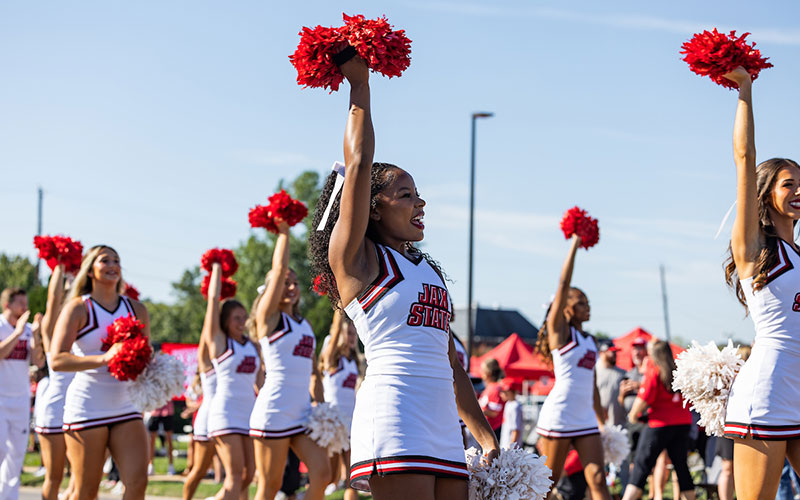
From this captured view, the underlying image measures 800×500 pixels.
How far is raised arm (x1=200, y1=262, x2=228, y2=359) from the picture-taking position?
7902 mm

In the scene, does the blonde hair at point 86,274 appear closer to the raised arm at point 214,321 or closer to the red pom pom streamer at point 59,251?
the raised arm at point 214,321

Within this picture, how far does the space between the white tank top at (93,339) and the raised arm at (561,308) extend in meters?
3.39

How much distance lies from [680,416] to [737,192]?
4.84m

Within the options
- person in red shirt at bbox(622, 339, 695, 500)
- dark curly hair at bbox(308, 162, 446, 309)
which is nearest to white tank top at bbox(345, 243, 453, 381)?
dark curly hair at bbox(308, 162, 446, 309)

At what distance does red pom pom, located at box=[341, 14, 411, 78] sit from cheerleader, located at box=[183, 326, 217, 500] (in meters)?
5.56

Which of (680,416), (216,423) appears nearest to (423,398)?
(216,423)

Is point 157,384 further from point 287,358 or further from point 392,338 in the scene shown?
point 392,338

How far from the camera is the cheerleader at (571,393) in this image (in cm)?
717

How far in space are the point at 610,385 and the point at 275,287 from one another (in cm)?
548

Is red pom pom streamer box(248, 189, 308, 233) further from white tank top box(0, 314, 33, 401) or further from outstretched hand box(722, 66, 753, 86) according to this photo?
outstretched hand box(722, 66, 753, 86)

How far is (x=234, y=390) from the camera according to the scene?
8.08 meters

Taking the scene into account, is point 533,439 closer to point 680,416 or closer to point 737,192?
point 680,416

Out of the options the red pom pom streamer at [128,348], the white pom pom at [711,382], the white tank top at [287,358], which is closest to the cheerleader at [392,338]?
the white pom pom at [711,382]

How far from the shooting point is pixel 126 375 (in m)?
5.78
